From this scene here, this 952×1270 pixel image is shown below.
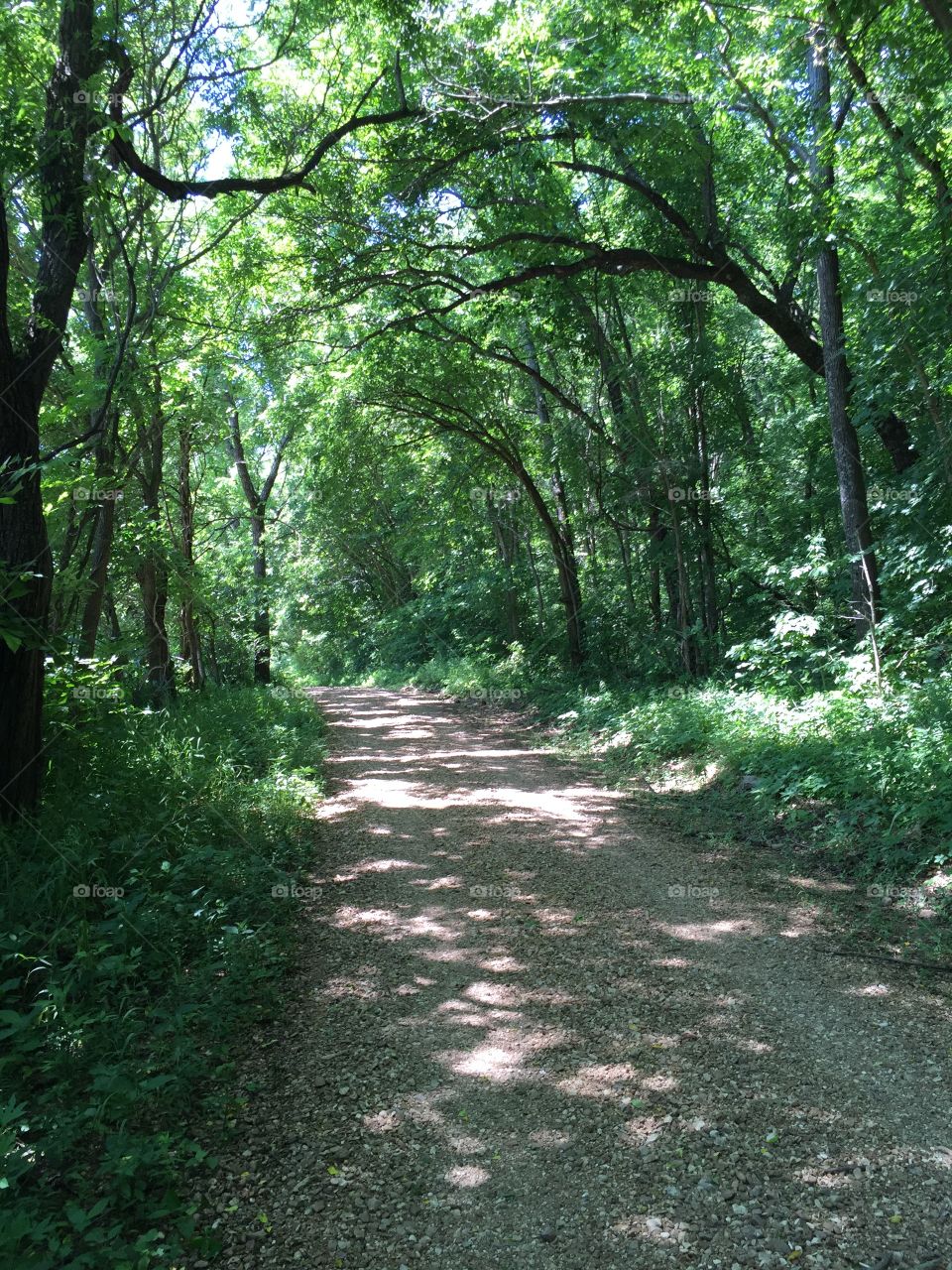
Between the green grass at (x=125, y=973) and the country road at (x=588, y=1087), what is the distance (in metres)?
0.25

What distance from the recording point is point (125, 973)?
3908 millimetres

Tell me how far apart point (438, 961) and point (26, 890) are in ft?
7.69

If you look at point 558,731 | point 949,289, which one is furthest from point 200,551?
point 949,289

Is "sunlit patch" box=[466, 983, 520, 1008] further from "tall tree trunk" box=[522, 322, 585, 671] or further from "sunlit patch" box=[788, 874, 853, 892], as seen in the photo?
"tall tree trunk" box=[522, 322, 585, 671]

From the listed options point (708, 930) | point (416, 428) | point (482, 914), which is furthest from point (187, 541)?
point (708, 930)

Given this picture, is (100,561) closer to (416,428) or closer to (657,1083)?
(657,1083)

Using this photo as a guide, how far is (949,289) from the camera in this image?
21.4 ft

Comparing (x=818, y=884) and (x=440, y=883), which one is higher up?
(x=440, y=883)

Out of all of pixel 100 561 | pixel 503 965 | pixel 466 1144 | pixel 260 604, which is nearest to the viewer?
pixel 466 1144

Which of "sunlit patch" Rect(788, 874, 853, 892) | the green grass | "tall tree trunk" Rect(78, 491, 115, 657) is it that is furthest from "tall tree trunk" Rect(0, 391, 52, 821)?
"sunlit patch" Rect(788, 874, 853, 892)

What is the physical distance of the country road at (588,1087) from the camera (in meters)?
2.60

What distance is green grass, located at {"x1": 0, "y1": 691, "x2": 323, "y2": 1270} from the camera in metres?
2.66

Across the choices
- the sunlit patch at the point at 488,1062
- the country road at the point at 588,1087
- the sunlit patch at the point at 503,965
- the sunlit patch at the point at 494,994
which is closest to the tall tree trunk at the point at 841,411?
the country road at the point at 588,1087

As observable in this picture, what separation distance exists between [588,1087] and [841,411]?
824 centimetres
